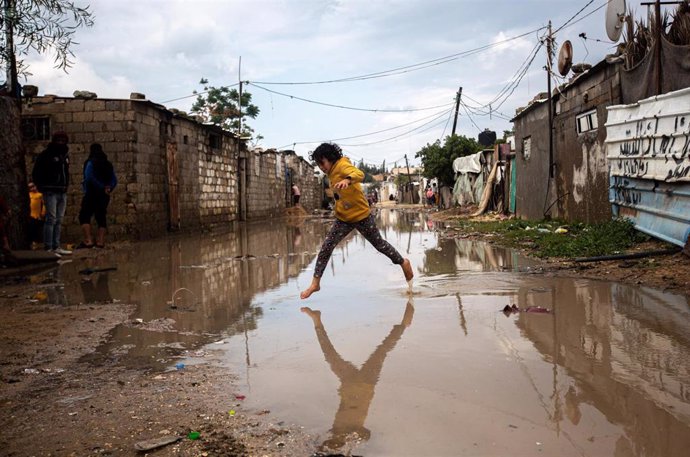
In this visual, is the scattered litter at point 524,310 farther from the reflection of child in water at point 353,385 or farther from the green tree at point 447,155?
the green tree at point 447,155

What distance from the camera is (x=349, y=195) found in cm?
534

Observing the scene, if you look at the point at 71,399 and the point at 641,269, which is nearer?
the point at 71,399

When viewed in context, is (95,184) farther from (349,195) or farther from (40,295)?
(349,195)

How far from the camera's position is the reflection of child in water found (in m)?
2.28

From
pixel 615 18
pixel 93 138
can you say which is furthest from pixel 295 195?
pixel 615 18

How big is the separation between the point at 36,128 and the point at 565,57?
12030 mm

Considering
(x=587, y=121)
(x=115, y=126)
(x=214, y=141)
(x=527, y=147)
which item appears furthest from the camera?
(x=214, y=141)

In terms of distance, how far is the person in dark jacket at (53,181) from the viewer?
852cm

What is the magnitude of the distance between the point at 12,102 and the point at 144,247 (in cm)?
385

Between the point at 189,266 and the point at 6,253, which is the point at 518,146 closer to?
the point at 189,266

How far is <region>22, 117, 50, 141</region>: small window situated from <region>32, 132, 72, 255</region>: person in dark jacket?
4.58 meters

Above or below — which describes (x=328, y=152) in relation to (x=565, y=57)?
below

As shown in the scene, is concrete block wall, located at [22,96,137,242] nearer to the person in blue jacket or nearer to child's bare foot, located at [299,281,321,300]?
the person in blue jacket

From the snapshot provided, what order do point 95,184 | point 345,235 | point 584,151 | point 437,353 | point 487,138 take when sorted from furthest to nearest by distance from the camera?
point 487,138, point 584,151, point 95,184, point 345,235, point 437,353
